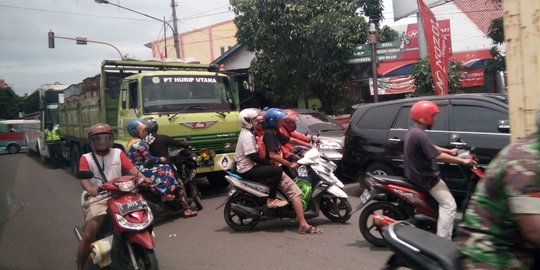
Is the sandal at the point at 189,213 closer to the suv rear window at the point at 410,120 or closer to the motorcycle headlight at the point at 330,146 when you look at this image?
the motorcycle headlight at the point at 330,146

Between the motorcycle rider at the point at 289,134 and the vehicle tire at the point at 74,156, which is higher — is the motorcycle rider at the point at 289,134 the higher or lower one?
the higher one

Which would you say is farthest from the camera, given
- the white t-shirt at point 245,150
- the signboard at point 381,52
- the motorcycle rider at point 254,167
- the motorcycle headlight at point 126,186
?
the signboard at point 381,52

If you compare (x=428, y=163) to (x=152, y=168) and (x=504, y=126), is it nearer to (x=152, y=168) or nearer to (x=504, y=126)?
(x=504, y=126)

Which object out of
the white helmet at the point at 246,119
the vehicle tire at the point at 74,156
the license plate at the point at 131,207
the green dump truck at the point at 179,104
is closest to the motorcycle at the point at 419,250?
the license plate at the point at 131,207

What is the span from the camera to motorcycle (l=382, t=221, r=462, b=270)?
2150 mm

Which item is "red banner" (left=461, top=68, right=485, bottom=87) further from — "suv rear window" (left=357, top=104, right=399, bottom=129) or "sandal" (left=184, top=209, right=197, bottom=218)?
"sandal" (left=184, top=209, right=197, bottom=218)

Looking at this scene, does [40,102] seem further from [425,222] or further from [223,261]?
[425,222]

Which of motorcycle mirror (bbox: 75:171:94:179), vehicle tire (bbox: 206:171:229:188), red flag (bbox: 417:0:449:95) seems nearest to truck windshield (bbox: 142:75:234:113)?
vehicle tire (bbox: 206:171:229:188)

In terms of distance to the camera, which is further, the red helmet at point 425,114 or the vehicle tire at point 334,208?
the vehicle tire at point 334,208

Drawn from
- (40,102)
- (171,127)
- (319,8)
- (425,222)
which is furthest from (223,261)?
(40,102)

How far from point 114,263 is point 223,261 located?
1.32m

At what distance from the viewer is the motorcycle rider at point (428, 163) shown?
4211 millimetres

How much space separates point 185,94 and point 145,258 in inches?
195

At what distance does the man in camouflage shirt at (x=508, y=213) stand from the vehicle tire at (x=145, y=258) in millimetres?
2666
